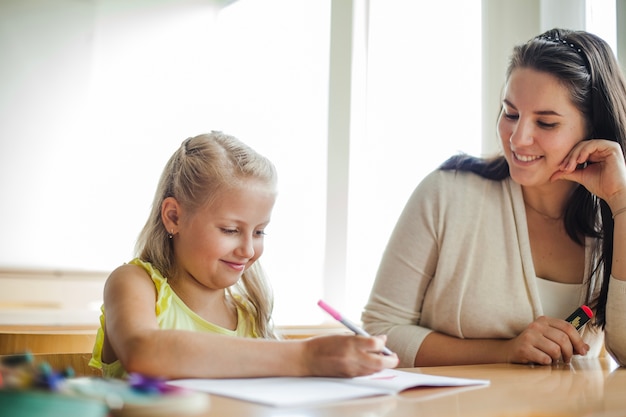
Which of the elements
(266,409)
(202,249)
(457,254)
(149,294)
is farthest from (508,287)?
(266,409)

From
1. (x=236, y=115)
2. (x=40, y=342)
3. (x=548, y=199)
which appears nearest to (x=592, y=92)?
(x=548, y=199)

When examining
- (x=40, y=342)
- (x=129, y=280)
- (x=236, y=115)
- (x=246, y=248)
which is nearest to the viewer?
(x=129, y=280)

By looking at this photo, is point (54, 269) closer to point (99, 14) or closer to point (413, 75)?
point (99, 14)

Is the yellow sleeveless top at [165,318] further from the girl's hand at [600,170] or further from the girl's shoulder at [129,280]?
the girl's hand at [600,170]

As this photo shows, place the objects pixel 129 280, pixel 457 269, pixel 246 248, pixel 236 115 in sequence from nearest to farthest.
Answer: pixel 129 280, pixel 246 248, pixel 457 269, pixel 236 115

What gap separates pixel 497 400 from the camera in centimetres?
89

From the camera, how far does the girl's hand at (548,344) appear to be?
1354 millimetres

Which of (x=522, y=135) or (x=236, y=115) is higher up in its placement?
(x=236, y=115)

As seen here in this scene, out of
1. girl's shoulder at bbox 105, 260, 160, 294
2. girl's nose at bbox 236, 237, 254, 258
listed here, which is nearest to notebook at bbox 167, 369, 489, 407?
girl's shoulder at bbox 105, 260, 160, 294

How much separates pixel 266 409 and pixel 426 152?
7.80 feet

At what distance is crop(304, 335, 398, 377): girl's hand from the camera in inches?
36.6

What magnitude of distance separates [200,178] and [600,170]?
86cm

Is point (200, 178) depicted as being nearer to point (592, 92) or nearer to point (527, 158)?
point (527, 158)

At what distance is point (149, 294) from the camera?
1194 millimetres
